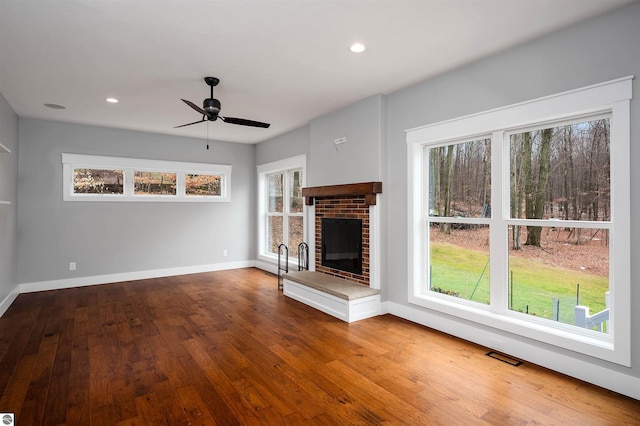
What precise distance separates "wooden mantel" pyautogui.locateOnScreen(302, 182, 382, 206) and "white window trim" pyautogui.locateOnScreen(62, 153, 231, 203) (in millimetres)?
2568

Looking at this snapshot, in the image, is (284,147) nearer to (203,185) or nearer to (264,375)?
(203,185)

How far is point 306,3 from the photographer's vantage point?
2330mm

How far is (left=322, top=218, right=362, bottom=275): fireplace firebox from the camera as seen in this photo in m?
4.54

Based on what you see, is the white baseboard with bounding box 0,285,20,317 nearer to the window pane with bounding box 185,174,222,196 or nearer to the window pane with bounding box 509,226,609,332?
the window pane with bounding box 185,174,222,196

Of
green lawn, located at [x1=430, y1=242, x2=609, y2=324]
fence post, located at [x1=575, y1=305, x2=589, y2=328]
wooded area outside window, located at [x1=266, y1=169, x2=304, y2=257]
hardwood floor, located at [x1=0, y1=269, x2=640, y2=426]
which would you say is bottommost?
hardwood floor, located at [x1=0, y1=269, x2=640, y2=426]

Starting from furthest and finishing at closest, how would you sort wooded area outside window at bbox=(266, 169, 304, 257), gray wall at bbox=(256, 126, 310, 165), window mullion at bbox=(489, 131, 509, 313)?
wooded area outside window at bbox=(266, 169, 304, 257) < gray wall at bbox=(256, 126, 310, 165) < window mullion at bbox=(489, 131, 509, 313)

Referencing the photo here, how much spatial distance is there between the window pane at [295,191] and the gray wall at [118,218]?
131cm

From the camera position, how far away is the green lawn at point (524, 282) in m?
2.75

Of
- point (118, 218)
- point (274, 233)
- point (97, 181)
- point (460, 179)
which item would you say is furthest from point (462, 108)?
point (97, 181)

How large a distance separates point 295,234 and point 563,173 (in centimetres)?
445

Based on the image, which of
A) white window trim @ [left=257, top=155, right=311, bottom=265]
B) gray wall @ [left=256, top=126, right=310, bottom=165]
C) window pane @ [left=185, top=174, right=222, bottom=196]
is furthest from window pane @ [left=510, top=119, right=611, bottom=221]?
window pane @ [left=185, top=174, right=222, bottom=196]

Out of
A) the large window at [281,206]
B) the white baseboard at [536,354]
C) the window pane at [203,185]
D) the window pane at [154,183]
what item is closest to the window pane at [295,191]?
the large window at [281,206]

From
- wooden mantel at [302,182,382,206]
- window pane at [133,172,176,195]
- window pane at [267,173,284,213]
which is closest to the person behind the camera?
wooden mantel at [302,182,382,206]

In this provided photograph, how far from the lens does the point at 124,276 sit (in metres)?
6.11
